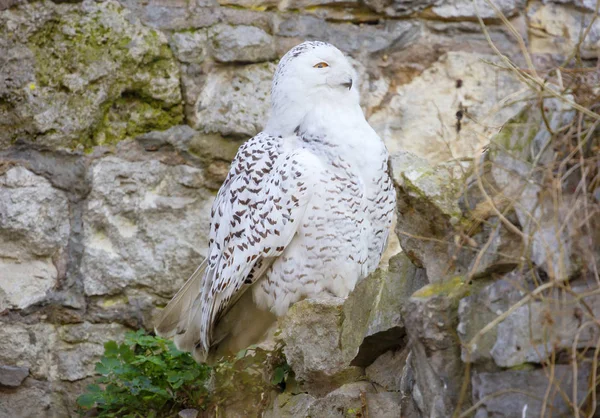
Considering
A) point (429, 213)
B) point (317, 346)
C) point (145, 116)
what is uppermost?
point (429, 213)

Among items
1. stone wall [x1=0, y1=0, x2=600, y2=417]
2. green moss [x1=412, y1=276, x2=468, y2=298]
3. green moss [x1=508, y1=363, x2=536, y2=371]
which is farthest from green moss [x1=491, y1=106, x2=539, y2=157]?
stone wall [x1=0, y1=0, x2=600, y2=417]

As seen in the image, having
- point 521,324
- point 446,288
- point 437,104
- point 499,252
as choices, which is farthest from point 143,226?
point 521,324

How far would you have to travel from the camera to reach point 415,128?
14.0 feet

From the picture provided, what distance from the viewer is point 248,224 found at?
3545 millimetres

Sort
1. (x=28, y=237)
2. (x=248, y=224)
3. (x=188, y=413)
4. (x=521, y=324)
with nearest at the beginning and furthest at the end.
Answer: (x=521, y=324) → (x=188, y=413) → (x=248, y=224) → (x=28, y=237)

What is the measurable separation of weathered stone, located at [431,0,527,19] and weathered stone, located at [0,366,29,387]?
242cm

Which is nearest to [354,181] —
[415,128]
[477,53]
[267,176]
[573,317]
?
[267,176]

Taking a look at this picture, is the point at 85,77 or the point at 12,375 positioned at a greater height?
the point at 85,77

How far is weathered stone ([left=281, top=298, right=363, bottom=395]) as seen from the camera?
2895mm

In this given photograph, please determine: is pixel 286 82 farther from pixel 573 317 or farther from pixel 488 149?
pixel 573 317

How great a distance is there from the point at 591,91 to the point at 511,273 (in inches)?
19.7

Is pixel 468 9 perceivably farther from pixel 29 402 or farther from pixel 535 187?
pixel 29 402

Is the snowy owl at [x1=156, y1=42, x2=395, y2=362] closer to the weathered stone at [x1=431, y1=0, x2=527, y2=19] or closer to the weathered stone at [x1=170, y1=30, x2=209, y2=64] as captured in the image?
the weathered stone at [x1=170, y1=30, x2=209, y2=64]

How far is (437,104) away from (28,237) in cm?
192
